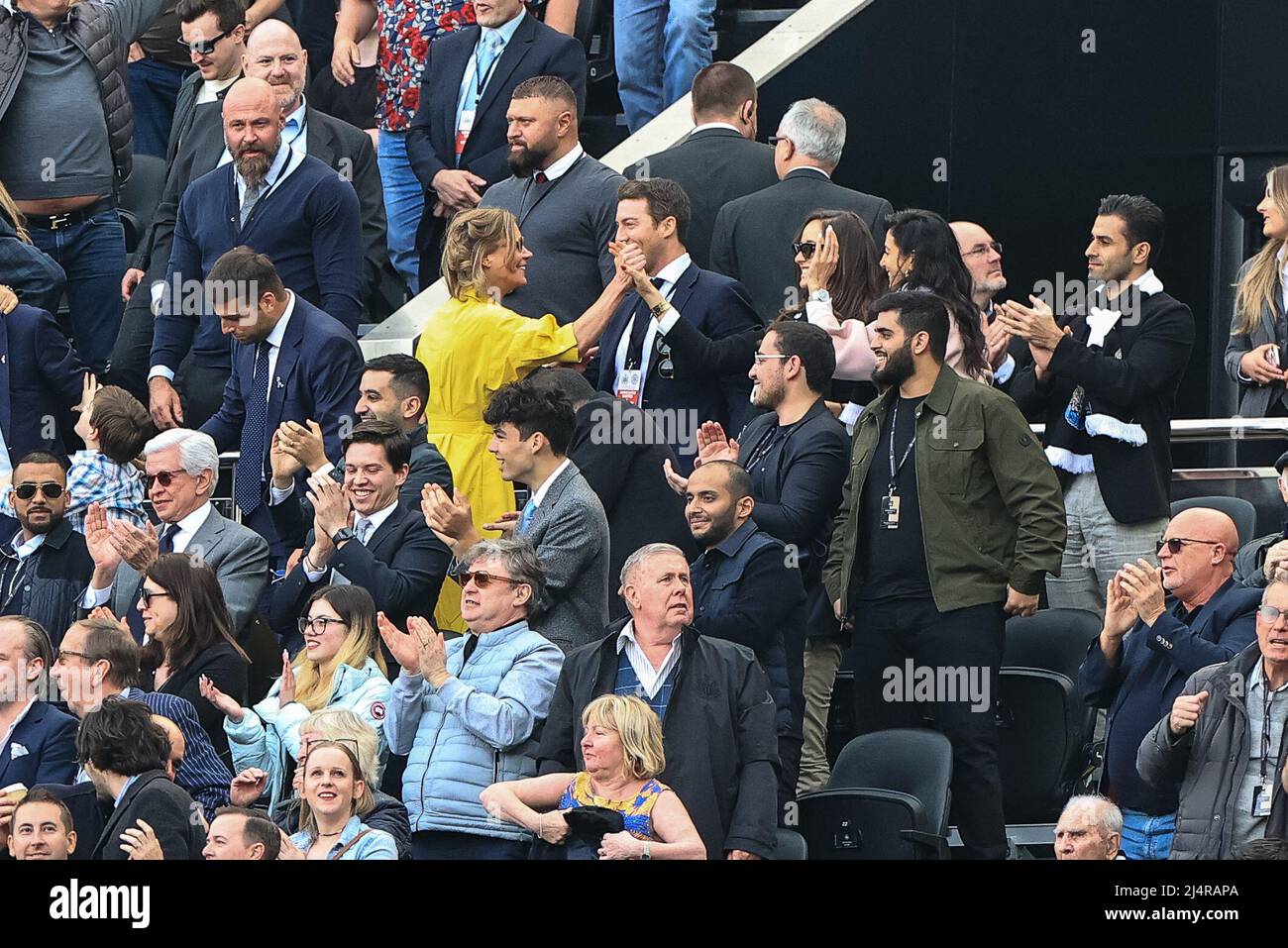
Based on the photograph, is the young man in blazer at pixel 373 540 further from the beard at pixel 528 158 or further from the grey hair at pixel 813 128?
the grey hair at pixel 813 128

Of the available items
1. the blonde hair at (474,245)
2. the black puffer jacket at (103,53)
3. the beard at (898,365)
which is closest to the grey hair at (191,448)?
→ the blonde hair at (474,245)

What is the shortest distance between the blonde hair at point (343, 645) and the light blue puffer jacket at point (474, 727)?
40 cm

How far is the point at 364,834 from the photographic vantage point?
768 cm

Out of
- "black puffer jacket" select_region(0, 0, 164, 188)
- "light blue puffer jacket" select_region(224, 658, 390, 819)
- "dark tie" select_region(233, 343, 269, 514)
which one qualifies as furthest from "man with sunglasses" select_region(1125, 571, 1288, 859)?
"black puffer jacket" select_region(0, 0, 164, 188)

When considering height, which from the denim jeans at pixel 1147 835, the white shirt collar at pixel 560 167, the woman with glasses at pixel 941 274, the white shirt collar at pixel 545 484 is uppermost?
the white shirt collar at pixel 560 167

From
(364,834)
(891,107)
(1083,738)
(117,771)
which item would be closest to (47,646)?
(117,771)

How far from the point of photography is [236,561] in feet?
29.7

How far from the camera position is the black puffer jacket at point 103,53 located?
424 inches

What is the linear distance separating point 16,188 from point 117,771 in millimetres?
3826

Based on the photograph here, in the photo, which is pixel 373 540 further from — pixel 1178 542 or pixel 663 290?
pixel 1178 542

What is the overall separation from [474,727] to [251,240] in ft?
9.33

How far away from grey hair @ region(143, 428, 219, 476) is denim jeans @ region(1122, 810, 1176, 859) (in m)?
3.55
